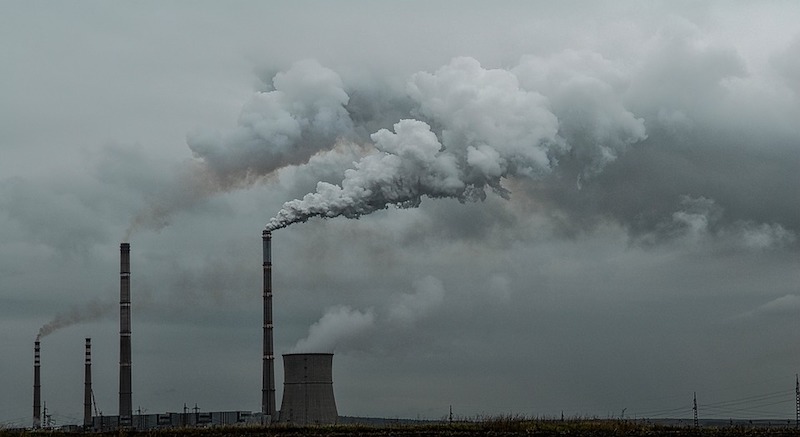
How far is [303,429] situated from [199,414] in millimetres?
35903

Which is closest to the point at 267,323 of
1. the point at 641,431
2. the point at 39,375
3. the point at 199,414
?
the point at 199,414

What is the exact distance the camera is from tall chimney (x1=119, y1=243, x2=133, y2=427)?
92375 mm

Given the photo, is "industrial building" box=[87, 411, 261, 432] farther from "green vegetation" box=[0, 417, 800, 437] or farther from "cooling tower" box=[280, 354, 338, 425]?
"green vegetation" box=[0, 417, 800, 437]

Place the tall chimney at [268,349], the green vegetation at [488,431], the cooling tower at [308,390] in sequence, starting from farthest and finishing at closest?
the tall chimney at [268,349] → the cooling tower at [308,390] → the green vegetation at [488,431]

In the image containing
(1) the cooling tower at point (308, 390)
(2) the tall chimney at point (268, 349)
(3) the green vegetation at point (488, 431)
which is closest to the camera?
(3) the green vegetation at point (488, 431)

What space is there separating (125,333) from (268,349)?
1182cm

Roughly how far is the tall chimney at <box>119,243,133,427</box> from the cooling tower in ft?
62.4

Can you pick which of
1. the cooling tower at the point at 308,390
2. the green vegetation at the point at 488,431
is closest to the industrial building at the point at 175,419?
the cooling tower at the point at 308,390

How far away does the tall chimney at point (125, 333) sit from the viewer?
3637 inches

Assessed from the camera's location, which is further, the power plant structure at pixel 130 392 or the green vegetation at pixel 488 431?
the power plant structure at pixel 130 392

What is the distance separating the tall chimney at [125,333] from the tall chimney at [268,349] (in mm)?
10914

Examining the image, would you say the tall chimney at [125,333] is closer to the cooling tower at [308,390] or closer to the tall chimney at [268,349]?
the tall chimney at [268,349]

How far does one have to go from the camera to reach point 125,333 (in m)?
92.6

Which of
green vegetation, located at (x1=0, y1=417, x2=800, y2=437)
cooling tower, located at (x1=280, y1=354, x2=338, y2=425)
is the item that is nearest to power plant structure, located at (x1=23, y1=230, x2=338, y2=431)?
cooling tower, located at (x1=280, y1=354, x2=338, y2=425)
